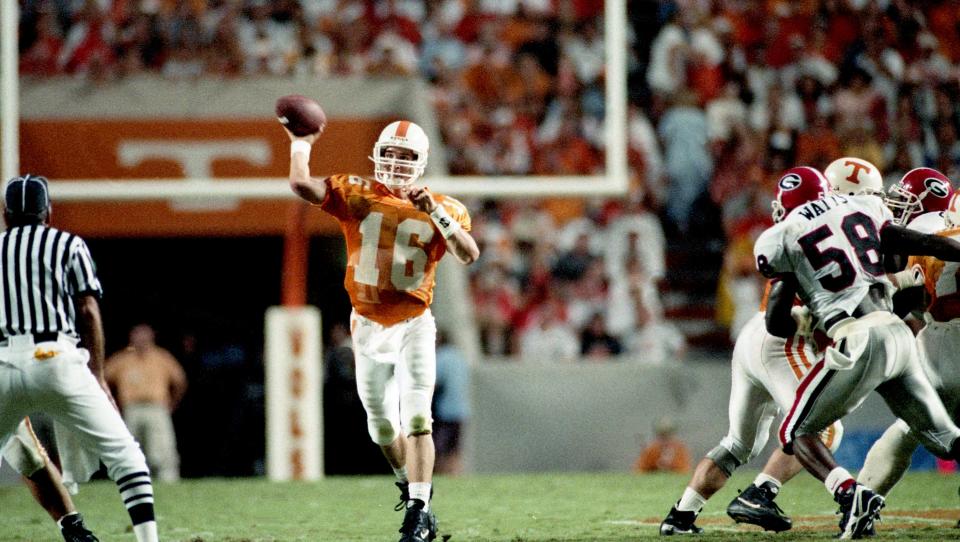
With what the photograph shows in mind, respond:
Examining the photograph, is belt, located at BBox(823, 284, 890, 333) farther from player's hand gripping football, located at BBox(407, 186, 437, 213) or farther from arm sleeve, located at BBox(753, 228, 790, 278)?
player's hand gripping football, located at BBox(407, 186, 437, 213)

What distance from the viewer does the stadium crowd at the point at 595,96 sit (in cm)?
1061

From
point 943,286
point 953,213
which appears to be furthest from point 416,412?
point 953,213

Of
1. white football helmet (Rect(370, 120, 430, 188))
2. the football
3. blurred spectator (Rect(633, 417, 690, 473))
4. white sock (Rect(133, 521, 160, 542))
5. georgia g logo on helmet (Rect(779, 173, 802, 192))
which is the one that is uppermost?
the football

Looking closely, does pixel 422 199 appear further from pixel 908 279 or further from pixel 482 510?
pixel 482 510

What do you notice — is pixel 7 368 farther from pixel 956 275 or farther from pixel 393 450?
pixel 956 275

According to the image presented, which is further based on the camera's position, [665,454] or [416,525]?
[665,454]

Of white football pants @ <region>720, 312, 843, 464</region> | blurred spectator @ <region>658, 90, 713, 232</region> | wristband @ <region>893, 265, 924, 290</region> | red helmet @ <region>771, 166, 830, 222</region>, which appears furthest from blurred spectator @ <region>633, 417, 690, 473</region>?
red helmet @ <region>771, 166, 830, 222</region>

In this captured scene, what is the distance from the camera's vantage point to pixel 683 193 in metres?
11.9

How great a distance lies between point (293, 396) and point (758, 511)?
4871mm

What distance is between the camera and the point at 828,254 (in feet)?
16.8

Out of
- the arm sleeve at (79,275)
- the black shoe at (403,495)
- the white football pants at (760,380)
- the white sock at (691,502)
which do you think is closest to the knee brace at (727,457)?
the white football pants at (760,380)

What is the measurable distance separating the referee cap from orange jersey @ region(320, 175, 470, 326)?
1050 millimetres

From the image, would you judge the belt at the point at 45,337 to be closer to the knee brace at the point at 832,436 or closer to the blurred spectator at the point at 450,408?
the knee brace at the point at 832,436

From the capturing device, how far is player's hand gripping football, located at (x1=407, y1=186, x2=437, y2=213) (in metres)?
5.03
